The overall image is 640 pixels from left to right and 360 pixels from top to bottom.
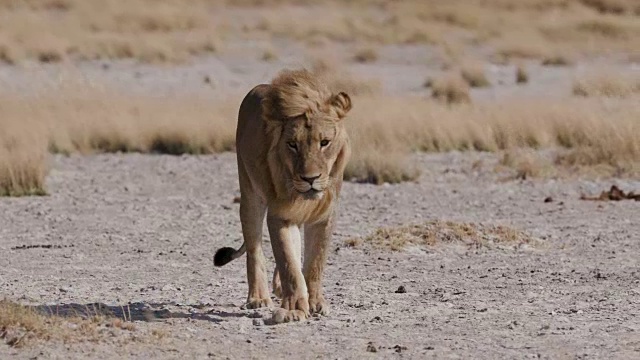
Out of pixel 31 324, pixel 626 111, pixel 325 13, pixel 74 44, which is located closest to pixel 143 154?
pixel 626 111

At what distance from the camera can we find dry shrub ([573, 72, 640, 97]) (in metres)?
24.1

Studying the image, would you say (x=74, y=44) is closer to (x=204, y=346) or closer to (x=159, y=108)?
(x=159, y=108)

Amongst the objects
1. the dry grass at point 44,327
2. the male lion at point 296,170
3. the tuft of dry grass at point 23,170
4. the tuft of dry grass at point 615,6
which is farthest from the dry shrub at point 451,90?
the tuft of dry grass at point 615,6

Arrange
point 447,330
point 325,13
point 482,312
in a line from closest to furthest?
point 447,330 < point 482,312 < point 325,13

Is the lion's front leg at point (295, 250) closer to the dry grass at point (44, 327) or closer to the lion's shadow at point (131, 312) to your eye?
the lion's shadow at point (131, 312)

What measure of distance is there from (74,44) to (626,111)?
16.7 meters

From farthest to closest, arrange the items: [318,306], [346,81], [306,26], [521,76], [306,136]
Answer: [306,26]
[521,76]
[346,81]
[318,306]
[306,136]

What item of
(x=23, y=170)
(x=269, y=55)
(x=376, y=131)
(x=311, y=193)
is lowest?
(x=269, y=55)

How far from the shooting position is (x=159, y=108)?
74.2ft

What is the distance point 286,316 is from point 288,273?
0.25m

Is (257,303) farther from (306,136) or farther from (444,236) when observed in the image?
(444,236)

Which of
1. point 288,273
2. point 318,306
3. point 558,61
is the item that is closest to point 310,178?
point 288,273

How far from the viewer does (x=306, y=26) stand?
139 ft

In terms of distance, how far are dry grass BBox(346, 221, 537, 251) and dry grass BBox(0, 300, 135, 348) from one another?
158 inches
